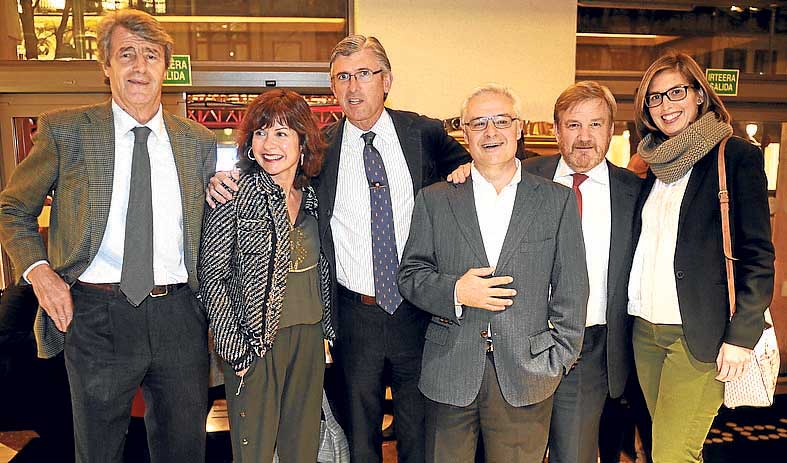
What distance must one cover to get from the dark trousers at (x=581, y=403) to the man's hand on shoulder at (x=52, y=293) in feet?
5.74

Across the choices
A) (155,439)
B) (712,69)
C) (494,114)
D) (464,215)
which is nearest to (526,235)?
(464,215)

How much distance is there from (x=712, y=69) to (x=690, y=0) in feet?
1.67

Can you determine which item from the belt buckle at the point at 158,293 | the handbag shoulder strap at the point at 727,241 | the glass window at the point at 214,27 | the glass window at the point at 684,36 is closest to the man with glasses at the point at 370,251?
the belt buckle at the point at 158,293

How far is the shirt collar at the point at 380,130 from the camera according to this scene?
241cm

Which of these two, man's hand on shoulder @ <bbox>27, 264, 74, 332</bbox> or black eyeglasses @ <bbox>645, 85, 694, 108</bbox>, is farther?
black eyeglasses @ <bbox>645, 85, 694, 108</bbox>

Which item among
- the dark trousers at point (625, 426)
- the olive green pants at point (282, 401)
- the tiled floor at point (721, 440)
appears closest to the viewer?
the olive green pants at point (282, 401)

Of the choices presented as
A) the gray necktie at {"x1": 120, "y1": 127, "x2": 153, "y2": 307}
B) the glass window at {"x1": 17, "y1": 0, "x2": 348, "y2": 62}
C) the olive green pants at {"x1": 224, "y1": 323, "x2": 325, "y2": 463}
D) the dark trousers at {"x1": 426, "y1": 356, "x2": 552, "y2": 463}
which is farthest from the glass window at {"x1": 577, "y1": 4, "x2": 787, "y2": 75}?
the gray necktie at {"x1": 120, "y1": 127, "x2": 153, "y2": 307}

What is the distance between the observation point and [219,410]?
3.66m

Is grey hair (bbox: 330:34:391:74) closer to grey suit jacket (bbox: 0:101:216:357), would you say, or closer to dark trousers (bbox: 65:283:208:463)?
grey suit jacket (bbox: 0:101:216:357)

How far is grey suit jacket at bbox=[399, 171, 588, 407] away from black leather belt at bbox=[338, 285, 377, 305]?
296mm

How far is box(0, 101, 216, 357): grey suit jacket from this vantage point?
1986mm

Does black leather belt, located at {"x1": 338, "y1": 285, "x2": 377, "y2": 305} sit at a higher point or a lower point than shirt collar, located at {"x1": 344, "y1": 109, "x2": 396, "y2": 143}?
lower

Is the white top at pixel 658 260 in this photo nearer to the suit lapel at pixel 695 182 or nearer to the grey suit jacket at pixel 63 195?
the suit lapel at pixel 695 182

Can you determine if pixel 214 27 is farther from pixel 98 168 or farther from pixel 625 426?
pixel 625 426
